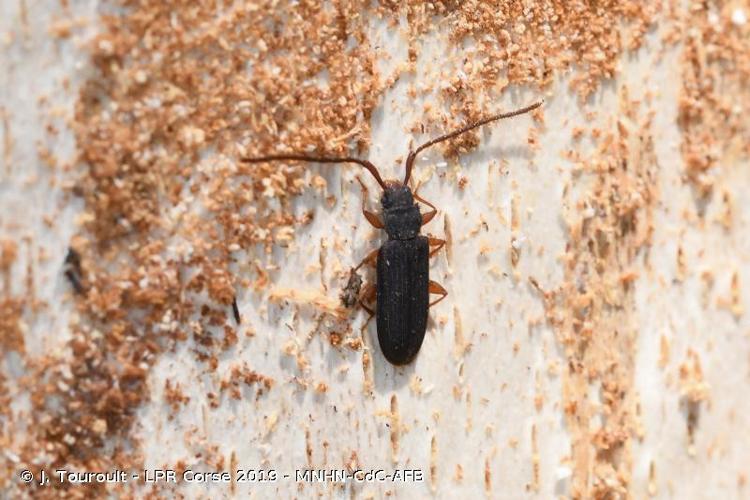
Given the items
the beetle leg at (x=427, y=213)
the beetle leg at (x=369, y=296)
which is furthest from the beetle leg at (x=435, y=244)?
the beetle leg at (x=369, y=296)

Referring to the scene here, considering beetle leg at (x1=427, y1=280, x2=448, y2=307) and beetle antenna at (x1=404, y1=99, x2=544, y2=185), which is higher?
beetle antenna at (x1=404, y1=99, x2=544, y2=185)

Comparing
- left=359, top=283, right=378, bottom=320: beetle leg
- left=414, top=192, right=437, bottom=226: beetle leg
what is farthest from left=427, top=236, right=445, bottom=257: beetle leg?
left=359, top=283, right=378, bottom=320: beetle leg

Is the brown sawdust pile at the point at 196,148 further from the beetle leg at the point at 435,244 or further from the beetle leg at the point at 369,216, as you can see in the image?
the beetle leg at the point at 435,244

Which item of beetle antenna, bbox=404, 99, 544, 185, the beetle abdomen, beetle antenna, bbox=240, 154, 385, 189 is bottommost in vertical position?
the beetle abdomen

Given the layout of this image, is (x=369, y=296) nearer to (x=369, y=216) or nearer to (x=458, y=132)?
(x=369, y=216)

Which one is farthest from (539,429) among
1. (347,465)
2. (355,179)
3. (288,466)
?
(355,179)

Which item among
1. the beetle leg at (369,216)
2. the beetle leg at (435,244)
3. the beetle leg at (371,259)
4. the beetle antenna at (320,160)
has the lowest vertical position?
the beetle leg at (371,259)

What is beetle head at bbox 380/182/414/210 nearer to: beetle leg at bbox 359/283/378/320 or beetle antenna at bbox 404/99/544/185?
beetle antenna at bbox 404/99/544/185
